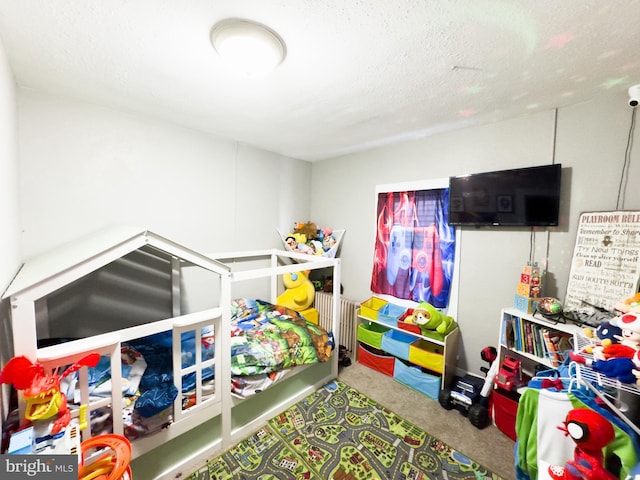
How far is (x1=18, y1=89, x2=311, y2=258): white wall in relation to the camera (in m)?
1.71

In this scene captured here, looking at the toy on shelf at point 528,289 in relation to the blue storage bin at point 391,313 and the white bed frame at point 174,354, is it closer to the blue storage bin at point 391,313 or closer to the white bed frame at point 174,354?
the blue storage bin at point 391,313

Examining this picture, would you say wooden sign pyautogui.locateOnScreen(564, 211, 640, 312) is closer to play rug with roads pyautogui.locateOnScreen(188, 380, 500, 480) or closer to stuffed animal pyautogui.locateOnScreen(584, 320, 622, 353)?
stuffed animal pyautogui.locateOnScreen(584, 320, 622, 353)

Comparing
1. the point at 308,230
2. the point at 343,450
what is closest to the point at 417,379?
the point at 343,450

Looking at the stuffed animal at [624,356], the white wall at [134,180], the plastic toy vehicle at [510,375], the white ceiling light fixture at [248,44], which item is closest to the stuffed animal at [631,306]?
the stuffed animal at [624,356]

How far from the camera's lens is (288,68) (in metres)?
1.38

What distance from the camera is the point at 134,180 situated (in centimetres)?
208

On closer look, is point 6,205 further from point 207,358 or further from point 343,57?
point 343,57

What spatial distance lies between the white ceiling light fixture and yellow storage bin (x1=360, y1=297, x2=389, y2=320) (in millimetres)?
2202

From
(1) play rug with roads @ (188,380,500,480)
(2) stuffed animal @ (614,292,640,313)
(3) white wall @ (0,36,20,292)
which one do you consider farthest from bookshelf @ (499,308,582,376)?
(3) white wall @ (0,36,20,292)

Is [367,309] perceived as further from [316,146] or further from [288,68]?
[288,68]

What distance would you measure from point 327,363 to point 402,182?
75.1 inches

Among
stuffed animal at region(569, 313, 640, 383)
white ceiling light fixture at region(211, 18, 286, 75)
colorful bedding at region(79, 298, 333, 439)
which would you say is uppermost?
white ceiling light fixture at region(211, 18, 286, 75)

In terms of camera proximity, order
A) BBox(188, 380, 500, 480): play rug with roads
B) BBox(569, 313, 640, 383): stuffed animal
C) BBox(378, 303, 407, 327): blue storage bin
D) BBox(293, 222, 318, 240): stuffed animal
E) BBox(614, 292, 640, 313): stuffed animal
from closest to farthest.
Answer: BBox(569, 313, 640, 383): stuffed animal, BBox(614, 292, 640, 313): stuffed animal, BBox(188, 380, 500, 480): play rug with roads, BBox(378, 303, 407, 327): blue storage bin, BBox(293, 222, 318, 240): stuffed animal

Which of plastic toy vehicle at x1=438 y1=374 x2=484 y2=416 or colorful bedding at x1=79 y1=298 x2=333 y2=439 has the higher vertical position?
colorful bedding at x1=79 y1=298 x2=333 y2=439
